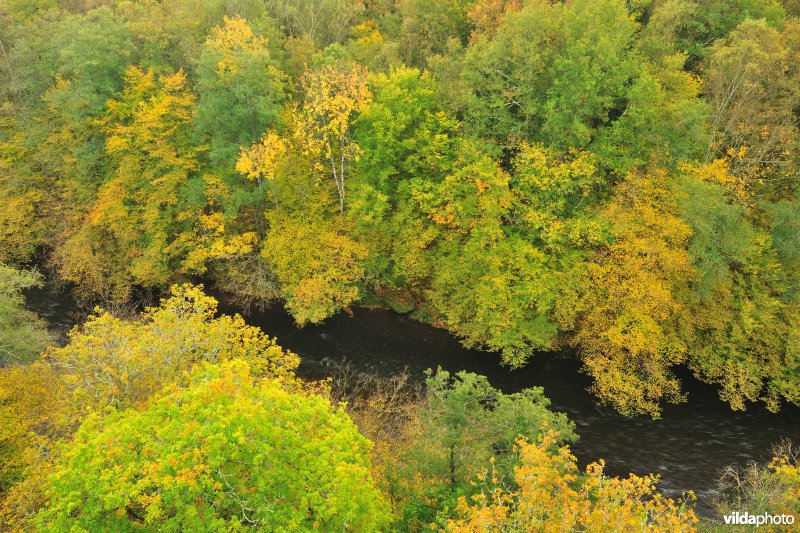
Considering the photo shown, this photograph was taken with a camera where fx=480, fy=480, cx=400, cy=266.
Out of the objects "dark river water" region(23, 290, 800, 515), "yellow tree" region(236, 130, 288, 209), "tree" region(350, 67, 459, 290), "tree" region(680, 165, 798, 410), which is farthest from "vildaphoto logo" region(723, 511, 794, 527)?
"yellow tree" region(236, 130, 288, 209)

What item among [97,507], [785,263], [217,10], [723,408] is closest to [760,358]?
[723,408]

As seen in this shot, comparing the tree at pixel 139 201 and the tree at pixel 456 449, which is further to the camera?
the tree at pixel 139 201

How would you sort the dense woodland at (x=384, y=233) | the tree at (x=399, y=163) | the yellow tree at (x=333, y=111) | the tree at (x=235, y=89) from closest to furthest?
the dense woodland at (x=384, y=233) → the yellow tree at (x=333, y=111) → the tree at (x=235, y=89) → the tree at (x=399, y=163)

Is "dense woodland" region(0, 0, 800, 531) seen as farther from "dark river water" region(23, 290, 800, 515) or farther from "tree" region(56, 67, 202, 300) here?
"dark river water" region(23, 290, 800, 515)

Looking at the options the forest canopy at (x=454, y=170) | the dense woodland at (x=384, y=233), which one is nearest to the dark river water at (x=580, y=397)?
the forest canopy at (x=454, y=170)

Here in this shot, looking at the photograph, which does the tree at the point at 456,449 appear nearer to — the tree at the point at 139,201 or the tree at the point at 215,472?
the tree at the point at 215,472

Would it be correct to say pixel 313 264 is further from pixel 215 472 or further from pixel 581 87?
pixel 215 472

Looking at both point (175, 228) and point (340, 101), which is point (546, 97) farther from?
point (175, 228)
